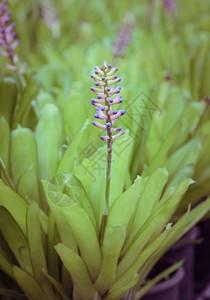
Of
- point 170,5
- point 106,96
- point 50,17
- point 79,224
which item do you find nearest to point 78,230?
point 79,224

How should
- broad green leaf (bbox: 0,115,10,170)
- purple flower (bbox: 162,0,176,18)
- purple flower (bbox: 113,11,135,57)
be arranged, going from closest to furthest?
broad green leaf (bbox: 0,115,10,170), purple flower (bbox: 113,11,135,57), purple flower (bbox: 162,0,176,18)

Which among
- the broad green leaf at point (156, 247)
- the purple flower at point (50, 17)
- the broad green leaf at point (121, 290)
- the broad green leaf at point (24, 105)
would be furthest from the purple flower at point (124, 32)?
the broad green leaf at point (121, 290)

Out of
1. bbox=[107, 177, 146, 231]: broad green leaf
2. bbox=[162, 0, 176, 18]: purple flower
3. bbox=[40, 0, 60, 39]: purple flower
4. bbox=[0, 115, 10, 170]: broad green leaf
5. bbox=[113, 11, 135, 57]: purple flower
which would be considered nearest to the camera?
bbox=[107, 177, 146, 231]: broad green leaf

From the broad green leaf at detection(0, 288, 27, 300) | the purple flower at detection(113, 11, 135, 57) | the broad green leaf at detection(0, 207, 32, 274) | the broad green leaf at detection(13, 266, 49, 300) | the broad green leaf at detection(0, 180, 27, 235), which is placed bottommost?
the broad green leaf at detection(0, 288, 27, 300)

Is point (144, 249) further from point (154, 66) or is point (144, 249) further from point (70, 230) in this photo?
point (154, 66)

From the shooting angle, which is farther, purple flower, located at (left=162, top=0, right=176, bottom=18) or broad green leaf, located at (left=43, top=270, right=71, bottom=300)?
purple flower, located at (left=162, top=0, right=176, bottom=18)

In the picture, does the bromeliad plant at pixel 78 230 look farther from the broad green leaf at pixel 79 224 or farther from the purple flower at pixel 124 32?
the purple flower at pixel 124 32

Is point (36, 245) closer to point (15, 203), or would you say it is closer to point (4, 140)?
point (15, 203)

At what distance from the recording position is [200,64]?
1421mm

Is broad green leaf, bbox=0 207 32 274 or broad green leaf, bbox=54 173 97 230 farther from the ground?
broad green leaf, bbox=54 173 97 230

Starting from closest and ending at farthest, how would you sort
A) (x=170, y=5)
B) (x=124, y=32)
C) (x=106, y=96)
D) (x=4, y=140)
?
(x=106, y=96) < (x=4, y=140) < (x=124, y=32) < (x=170, y=5)

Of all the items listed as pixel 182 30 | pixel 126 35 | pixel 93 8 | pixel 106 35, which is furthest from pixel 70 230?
pixel 93 8

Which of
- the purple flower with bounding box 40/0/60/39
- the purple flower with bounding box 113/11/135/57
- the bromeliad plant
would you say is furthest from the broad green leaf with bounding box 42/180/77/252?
the purple flower with bounding box 40/0/60/39

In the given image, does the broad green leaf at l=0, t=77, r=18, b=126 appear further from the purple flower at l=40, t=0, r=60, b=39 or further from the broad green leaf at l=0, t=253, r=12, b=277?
the purple flower at l=40, t=0, r=60, b=39
